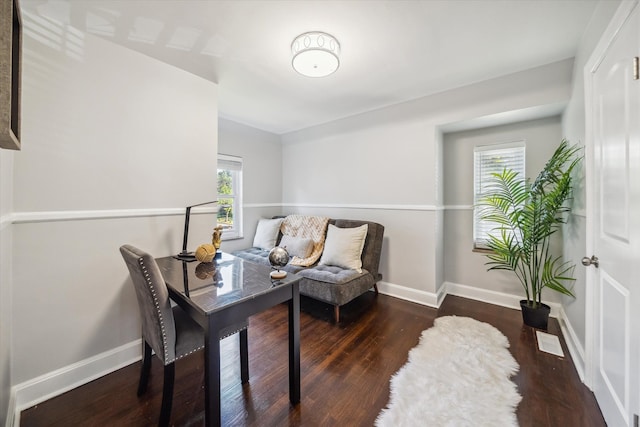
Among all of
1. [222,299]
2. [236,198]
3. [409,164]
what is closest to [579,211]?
[409,164]

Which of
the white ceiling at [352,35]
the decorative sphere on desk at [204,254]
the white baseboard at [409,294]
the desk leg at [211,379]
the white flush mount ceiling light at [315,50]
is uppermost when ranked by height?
the white ceiling at [352,35]

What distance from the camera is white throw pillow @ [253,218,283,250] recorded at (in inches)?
146

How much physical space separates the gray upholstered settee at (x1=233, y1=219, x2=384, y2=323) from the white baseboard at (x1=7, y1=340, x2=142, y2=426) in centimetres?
149

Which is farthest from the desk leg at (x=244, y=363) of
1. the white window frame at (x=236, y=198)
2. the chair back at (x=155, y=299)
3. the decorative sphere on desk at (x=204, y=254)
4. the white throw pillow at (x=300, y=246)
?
the white window frame at (x=236, y=198)

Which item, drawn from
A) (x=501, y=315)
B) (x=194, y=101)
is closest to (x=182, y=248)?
(x=194, y=101)

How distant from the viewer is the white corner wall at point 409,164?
7.74ft

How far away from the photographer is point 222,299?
1.20 meters

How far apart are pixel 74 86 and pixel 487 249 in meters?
4.04

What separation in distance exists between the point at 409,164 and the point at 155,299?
2778mm

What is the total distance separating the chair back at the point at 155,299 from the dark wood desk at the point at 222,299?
9cm

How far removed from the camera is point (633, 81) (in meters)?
1.07

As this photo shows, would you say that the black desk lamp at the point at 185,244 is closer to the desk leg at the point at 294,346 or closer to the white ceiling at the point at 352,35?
the desk leg at the point at 294,346

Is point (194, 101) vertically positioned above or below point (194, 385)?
above

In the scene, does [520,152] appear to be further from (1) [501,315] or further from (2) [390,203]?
(1) [501,315]
